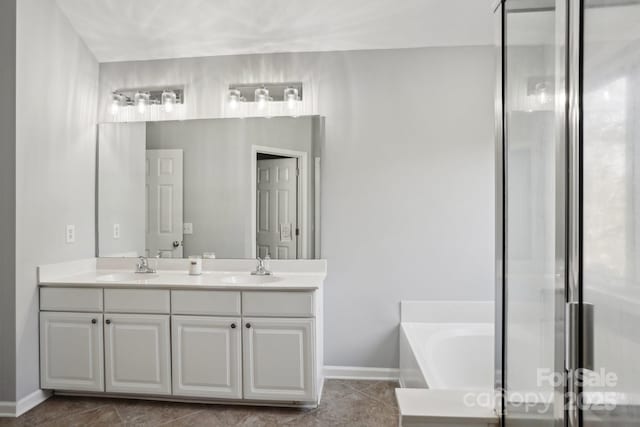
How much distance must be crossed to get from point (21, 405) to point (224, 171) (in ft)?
6.49

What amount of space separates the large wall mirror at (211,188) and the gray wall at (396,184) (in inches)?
8.1

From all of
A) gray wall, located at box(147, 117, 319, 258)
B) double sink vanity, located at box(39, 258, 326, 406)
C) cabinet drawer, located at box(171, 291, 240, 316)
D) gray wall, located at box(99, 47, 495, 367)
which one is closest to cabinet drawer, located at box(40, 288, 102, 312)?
double sink vanity, located at box(39, 258, 326, 406)

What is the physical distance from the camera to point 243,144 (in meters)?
3.12

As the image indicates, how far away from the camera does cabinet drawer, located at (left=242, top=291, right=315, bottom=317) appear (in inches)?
97.0

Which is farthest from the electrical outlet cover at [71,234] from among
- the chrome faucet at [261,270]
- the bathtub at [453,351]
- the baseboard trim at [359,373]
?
the bathtub at [453,351]

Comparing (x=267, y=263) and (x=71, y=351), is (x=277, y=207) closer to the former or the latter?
(x=267, y=263)

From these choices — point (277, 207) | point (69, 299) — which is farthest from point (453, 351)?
point (69, 299)

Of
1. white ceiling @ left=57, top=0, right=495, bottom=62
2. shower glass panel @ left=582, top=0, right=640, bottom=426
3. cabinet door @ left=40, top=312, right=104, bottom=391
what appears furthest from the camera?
white ceiling @ left=57, top=0, right=495, bottom=62

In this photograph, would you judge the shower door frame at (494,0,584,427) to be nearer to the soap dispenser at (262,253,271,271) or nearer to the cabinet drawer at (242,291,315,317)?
the cabinet drawer at (242,291,315,317)

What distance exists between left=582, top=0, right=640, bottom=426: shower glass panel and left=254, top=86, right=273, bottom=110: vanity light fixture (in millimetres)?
2556

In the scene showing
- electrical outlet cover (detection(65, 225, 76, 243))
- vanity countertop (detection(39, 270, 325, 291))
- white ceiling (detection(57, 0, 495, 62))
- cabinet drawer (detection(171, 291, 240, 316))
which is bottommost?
cabinet drawer (detection(171, 291, 240, 316))

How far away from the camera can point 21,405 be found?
2445mm

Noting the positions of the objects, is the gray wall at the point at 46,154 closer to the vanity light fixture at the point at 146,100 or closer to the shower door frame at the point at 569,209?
the vanity light fixture at the point at 146,100

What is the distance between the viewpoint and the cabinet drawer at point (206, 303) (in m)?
2.50
